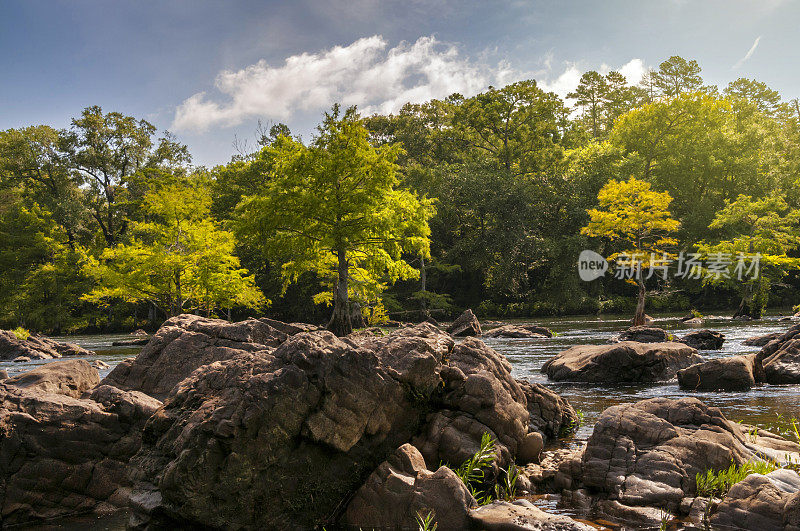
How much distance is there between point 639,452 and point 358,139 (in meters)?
22.9

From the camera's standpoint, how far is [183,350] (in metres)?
9.17

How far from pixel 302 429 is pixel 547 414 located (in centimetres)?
408

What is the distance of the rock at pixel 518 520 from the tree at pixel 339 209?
804 inches

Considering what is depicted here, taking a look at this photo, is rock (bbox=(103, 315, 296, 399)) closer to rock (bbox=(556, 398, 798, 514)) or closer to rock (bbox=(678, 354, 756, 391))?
rock (bbox=(556, 398, 798, 514))

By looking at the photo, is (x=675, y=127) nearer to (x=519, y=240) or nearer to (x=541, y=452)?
(x=519, y=240)

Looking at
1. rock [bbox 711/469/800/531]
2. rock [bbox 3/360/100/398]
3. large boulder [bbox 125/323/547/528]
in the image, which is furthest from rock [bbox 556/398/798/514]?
rock [bbox 3/360/100/398]

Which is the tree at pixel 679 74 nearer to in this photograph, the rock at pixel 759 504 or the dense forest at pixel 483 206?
the dense forest at pixel 483 206

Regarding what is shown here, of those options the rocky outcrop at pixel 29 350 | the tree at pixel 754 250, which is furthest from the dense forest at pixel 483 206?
the rocky outcrop at pixel 29 350

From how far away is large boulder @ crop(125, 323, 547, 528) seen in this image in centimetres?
463

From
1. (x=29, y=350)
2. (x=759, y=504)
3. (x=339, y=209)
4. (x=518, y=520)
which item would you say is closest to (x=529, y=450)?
(x=518, y=520)

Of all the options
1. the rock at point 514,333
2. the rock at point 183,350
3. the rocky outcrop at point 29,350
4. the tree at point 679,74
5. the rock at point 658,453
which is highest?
the tree at point 679,74

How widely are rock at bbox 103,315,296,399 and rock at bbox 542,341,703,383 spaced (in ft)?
21.9

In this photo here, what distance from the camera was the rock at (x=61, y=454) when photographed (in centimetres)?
550

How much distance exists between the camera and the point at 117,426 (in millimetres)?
6344
